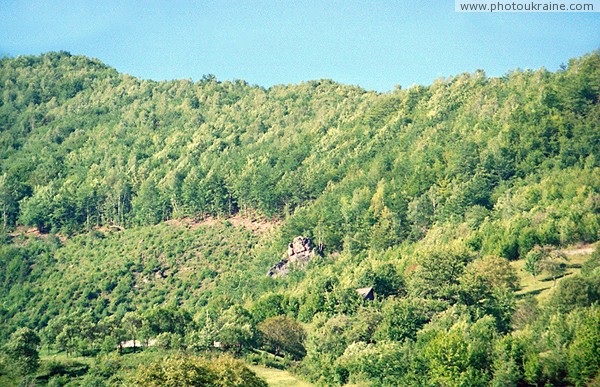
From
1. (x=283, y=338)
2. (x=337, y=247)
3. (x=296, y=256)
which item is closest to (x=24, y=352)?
(x=283, y=338)

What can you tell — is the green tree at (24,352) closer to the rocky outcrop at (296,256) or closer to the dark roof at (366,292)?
the dark roof at (366,292)

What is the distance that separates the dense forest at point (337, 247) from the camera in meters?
79.8

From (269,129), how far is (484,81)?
54197 millimetres

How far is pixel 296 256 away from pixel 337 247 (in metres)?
7.19

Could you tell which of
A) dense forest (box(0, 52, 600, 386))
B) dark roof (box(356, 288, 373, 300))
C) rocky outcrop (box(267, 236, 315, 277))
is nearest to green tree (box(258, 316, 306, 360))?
dense forest (box(0, 52, 600, 386))

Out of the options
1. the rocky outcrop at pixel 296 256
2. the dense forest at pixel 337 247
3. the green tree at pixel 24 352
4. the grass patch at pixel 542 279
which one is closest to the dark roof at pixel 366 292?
the dense forest at pixel 337 247

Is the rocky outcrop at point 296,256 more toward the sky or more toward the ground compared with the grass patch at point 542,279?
more toward the sky

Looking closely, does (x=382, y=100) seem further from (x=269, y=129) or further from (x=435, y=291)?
(x=435, y=291)

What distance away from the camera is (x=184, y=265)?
14150 centimetres

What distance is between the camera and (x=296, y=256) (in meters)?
131

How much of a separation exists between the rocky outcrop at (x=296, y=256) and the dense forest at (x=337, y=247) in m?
1.48

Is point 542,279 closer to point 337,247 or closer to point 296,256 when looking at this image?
point 337,247

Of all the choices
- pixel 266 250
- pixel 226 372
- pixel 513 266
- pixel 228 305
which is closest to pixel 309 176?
pixel 266 250

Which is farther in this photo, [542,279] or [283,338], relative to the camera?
[542,279]
